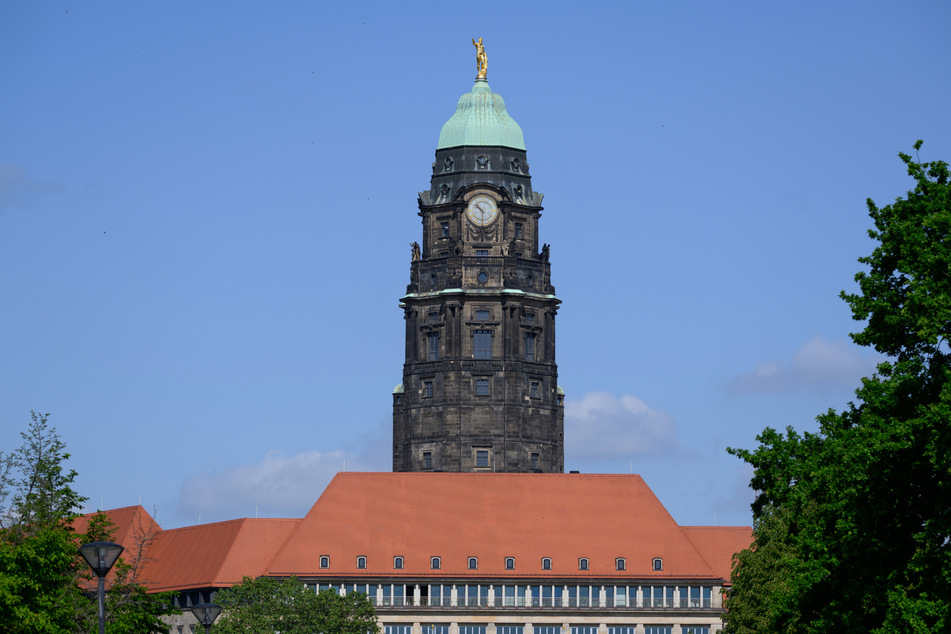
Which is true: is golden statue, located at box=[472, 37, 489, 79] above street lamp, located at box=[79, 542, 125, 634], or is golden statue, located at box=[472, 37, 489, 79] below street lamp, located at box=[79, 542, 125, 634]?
above

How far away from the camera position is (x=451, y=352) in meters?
152

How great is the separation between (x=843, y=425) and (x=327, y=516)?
263 ft

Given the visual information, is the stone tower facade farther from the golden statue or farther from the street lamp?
the street lamp

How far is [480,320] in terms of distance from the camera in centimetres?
15300

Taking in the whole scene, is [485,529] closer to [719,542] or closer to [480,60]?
[719,542]

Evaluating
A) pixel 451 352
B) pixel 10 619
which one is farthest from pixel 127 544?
pixel 10 619

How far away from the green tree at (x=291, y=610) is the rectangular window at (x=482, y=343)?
37921mm

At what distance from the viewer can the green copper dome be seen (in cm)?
15525

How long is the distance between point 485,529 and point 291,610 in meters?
31.6

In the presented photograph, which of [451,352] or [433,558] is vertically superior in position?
[451,352]

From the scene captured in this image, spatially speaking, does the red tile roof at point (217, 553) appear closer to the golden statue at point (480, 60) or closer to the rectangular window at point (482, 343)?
the rectangular window at point (482, 343)

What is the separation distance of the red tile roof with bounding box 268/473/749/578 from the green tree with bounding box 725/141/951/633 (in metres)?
76.2

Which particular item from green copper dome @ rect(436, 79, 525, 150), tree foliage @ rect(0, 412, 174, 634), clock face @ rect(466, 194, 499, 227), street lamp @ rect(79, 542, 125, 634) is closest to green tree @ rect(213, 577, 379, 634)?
tree foliage @ rect(0, 412, 174, 634)

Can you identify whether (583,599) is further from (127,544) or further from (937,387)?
(937,387)
